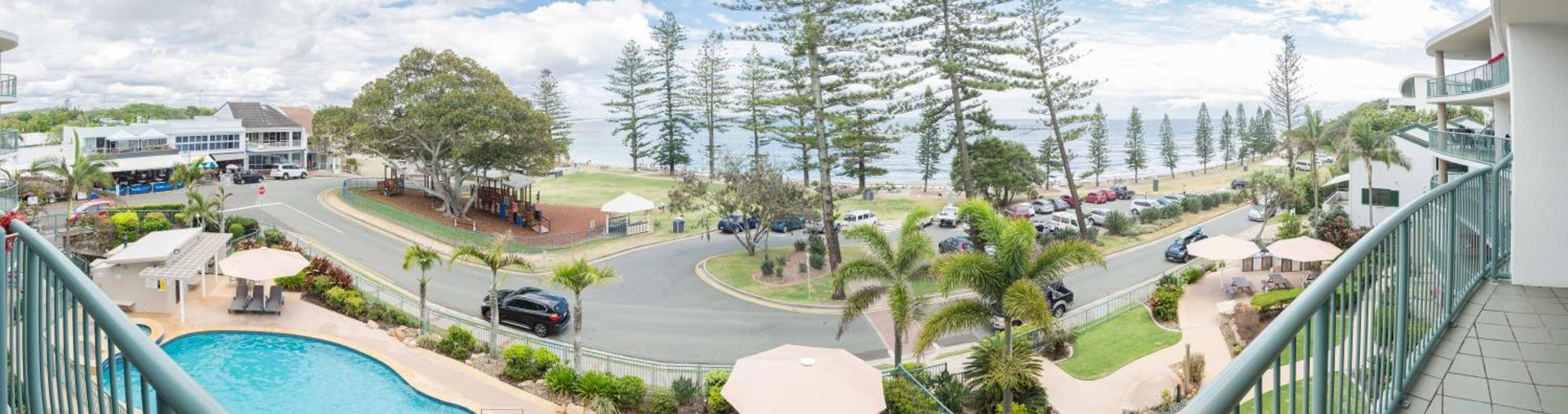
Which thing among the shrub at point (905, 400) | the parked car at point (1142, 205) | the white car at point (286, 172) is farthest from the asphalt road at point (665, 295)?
the white car at point (286, 172)

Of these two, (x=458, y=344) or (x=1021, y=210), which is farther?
(x=1021, y=210)

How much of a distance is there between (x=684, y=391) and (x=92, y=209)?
25.7 metres

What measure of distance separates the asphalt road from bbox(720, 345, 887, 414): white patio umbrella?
500cm

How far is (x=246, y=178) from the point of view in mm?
42031

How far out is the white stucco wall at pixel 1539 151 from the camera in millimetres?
4152

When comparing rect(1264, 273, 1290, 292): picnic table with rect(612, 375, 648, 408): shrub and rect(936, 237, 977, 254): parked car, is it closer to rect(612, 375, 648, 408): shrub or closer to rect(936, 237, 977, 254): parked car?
rect(936, 237, 977, 254): parked car

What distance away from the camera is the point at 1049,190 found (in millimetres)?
59875

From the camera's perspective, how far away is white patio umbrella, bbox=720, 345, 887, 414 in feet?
35.9

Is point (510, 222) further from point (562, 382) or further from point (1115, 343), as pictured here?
point (1115, 343)

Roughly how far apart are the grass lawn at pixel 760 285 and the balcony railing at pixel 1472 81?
1247 centimetres

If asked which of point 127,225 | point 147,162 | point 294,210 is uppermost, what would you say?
point 147,162

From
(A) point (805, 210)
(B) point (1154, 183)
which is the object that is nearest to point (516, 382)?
(A) point (805, 210)

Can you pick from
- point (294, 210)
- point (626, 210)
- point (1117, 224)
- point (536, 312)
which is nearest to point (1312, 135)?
point (1117, 224)

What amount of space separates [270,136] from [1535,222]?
→ 191 ft
